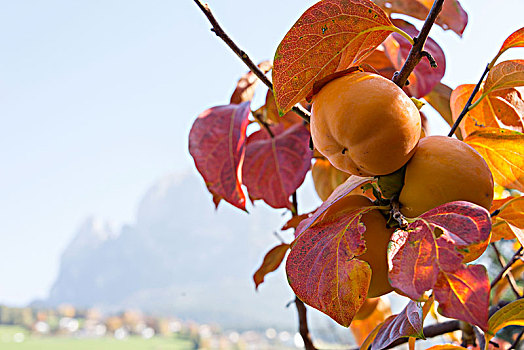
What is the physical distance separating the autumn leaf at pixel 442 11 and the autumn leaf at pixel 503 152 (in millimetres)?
192

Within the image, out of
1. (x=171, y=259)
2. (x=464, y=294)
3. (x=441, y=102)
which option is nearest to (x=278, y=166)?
(x=441, y=102)

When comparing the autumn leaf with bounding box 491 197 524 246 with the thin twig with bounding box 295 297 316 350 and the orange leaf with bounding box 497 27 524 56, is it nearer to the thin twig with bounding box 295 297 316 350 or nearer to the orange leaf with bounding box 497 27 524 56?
the orange leaf with bounding box 497 27 524 56

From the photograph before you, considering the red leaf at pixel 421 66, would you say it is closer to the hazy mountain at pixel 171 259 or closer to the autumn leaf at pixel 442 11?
the autumn leaf at pixel 442 11

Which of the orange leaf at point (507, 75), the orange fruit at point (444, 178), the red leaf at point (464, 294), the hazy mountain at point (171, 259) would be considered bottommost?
the hazy mountain at point (171, 259)

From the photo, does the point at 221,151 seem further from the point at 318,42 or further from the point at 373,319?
the point at 373,319

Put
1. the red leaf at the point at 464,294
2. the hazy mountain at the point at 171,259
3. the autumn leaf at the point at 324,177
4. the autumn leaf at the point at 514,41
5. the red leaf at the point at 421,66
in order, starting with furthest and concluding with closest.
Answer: the hazy mountain at the point at 171,259 → the autumn leaf at the point at 324,177 → the red leaf at the point at 421,66 → the autumn leaf at the point at 514,41 → the red leaf at the point at 464,294

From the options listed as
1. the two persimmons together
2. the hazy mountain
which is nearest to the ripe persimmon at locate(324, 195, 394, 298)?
the two persimmons together

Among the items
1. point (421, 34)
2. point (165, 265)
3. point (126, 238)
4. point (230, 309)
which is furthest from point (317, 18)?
point (126, 238)

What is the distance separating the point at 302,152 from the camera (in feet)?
1.48

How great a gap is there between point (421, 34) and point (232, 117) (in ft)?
0.66

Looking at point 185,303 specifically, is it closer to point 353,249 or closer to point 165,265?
point 165,265

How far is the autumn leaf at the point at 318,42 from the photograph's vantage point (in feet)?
0.77

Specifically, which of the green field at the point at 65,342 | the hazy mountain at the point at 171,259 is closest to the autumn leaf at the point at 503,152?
the green field at the point at 65,342

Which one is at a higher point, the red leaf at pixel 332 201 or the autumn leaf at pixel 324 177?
the red leaf at pixel 332 201
